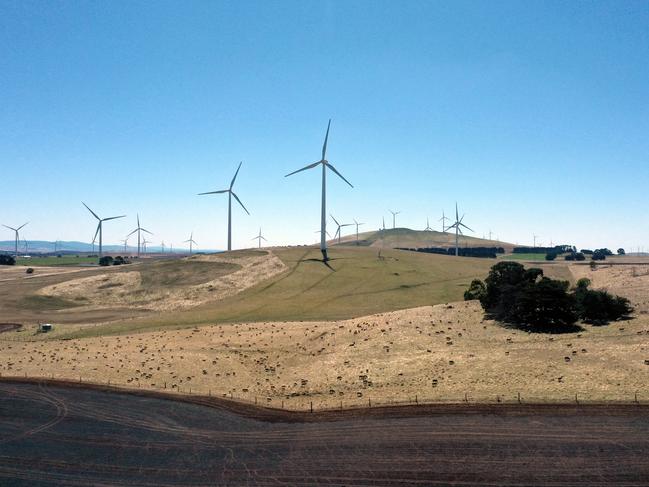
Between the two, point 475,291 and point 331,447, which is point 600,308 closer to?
point 475,291

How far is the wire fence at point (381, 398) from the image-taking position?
33.2m

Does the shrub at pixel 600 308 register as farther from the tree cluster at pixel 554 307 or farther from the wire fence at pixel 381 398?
the wire fence at pixel 381 398

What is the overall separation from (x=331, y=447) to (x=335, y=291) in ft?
258

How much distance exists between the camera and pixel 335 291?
106750 mm

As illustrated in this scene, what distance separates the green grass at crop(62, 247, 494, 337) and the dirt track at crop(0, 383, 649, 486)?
150ft

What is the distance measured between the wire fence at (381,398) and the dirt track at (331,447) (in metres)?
1.26

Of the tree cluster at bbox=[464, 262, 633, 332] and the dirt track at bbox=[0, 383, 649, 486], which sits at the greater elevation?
the tree cluster at bbox=[464, 262, 633, 332]

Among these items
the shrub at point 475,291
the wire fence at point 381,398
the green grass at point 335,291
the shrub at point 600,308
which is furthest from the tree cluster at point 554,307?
the green grass at point 335,291

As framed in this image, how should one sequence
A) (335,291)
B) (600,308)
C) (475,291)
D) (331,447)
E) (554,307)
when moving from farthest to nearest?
1. (335,291)
2. (475,291)
3. (600,308)
4. (554,307)
5. (331,447)

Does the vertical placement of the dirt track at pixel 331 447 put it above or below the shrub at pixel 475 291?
below

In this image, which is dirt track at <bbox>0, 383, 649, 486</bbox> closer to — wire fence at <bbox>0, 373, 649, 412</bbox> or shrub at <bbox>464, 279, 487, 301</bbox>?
wire fence at <bbox>0, 373, 649, 412</bbox>

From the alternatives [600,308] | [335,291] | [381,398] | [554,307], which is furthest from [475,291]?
[381,398]

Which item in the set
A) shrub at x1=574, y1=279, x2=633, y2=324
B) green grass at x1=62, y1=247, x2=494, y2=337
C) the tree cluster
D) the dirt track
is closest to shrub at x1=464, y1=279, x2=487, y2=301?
green grass at x1=62, y1=247, x2=494, y2=337

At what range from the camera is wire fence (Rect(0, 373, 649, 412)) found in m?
33.2
